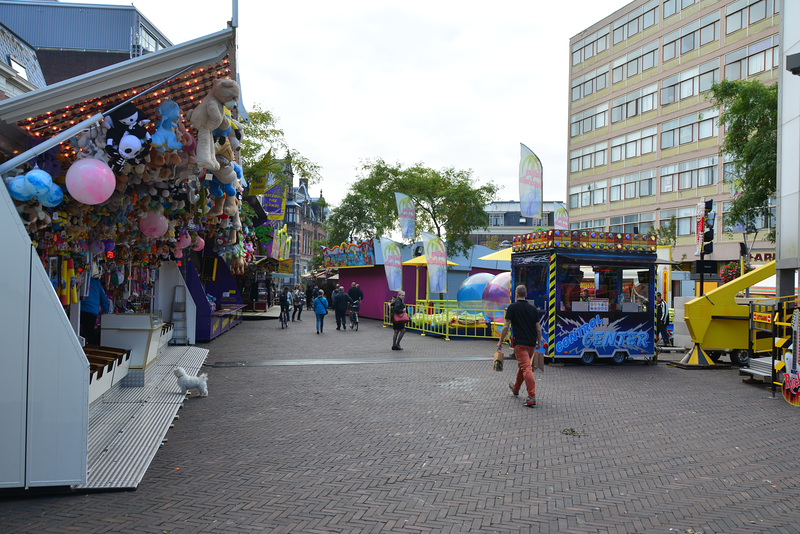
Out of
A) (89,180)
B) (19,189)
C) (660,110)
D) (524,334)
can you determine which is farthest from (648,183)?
(19,189)

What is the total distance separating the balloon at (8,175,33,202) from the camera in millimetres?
4629

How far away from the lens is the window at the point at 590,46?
1699 inches

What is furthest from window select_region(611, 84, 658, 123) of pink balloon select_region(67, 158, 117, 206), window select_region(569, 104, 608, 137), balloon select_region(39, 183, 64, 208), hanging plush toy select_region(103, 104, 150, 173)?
balloon select_region(39, 183, 64, 208)

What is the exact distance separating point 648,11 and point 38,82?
3827 centimetres

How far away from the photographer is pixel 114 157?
5.17m

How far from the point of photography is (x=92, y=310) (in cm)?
868

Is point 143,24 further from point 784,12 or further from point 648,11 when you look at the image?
point 648,11

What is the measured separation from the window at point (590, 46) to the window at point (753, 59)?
1075 centimetres

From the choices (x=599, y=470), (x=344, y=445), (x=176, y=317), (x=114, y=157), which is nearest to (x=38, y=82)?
(x=176, y=317)

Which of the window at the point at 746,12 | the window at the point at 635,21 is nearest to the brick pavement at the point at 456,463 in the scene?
the window at the point at 746,12

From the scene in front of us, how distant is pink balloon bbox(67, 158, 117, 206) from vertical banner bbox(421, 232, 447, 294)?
15056mm

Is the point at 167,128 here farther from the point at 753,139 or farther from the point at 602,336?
the point at 753,139

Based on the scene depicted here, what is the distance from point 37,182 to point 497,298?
15607 mm

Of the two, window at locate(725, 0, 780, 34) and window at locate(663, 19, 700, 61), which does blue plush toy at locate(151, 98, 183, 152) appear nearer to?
window at locate(725, 0, 780, 34)
